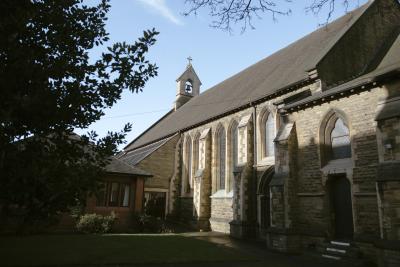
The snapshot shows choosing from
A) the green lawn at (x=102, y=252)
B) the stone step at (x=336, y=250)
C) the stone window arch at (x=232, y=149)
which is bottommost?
the green lawn at (x=102, y=252)

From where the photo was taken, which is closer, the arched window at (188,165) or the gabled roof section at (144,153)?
the arched window at (188,165)

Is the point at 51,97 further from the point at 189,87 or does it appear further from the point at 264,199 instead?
the point at 189,87

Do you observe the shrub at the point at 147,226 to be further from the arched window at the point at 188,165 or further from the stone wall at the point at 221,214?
the arched window at the point at 188,165

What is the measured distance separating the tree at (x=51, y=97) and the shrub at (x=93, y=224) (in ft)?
47.1

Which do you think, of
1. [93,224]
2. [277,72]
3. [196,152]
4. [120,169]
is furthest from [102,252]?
[277,72]

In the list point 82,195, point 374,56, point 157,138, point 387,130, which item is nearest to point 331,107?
point 387,130

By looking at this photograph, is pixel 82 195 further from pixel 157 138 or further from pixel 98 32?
pixel 157 138

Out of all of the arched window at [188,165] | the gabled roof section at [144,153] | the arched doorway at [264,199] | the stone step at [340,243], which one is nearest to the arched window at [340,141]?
the stone step at [340,243]

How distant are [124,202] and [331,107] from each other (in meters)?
14.1

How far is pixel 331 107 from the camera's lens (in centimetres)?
1319

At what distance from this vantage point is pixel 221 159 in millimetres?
22484

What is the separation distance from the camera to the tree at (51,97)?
416cm

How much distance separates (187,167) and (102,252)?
15053 millimetres

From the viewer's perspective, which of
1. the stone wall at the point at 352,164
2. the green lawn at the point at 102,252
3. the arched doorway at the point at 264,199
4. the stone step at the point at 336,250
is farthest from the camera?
the arched doorway at the point at 264,199
